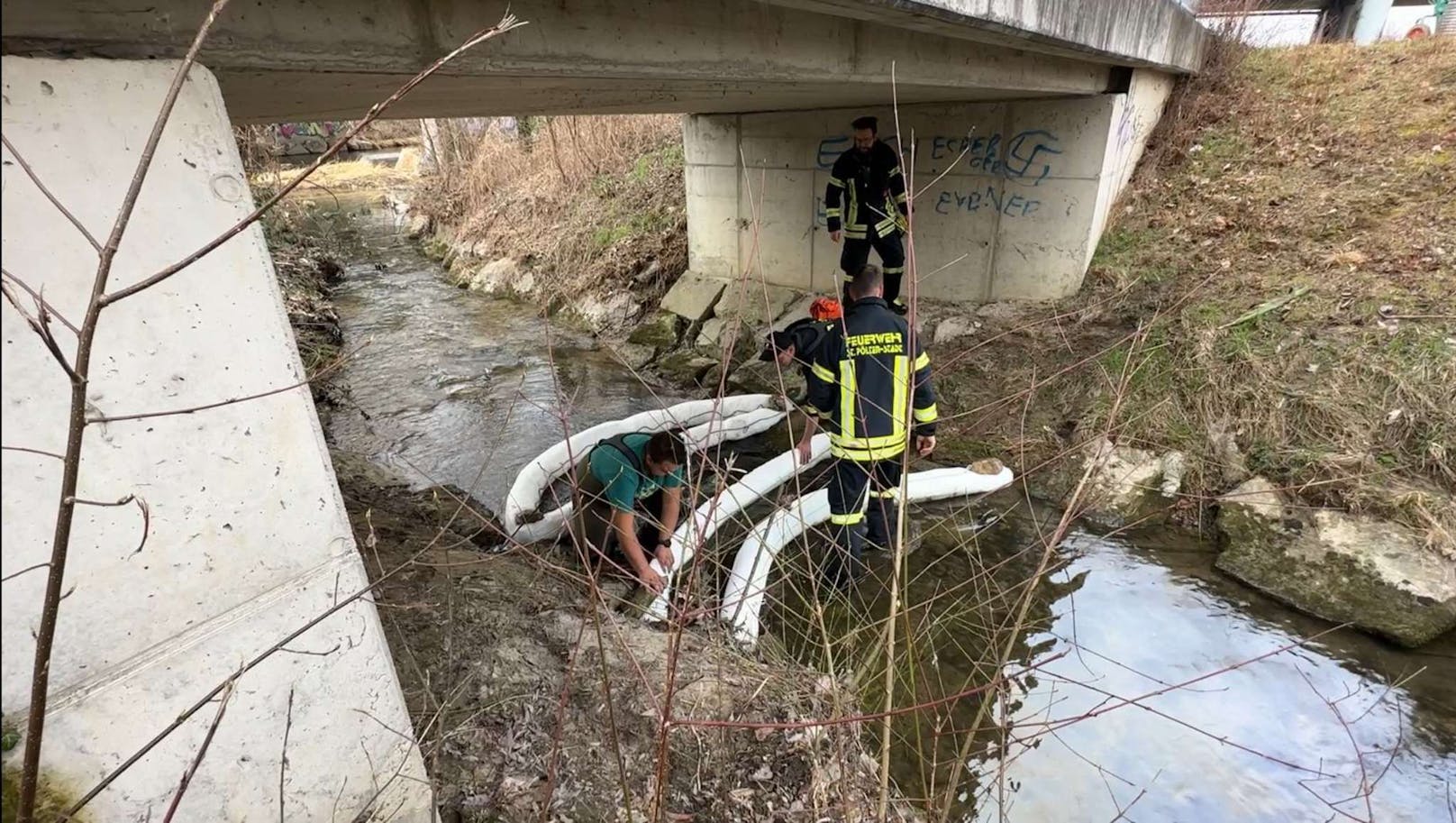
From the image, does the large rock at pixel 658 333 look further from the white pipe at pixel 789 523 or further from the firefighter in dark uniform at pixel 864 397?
the firefighter in dark uniform at pixel 864 397

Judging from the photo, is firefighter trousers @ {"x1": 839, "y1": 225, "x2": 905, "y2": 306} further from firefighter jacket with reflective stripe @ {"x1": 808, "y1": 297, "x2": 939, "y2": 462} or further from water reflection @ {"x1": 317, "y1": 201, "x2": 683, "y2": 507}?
firefighter jacket with reflective stripe @ {"x1": 808, "y1": 297, "x2": 939, "y2": 462}

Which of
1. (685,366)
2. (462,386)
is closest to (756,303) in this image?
(685,366)

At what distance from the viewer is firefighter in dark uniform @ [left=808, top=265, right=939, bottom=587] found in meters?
3.66

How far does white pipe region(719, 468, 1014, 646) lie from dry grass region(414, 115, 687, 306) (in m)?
5.68

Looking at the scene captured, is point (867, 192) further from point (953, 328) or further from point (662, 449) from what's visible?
point (662, 449)

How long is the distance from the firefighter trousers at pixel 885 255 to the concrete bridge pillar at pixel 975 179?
1.09ft

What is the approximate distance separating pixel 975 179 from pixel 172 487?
6654mm

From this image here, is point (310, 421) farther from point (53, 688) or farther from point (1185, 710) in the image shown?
point (1185, 710)

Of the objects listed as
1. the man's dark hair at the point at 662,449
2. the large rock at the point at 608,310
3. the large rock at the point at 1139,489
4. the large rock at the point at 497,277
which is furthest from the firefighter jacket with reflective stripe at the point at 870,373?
the large rock at the point at 497,277

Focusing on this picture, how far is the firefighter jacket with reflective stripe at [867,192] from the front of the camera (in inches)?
240

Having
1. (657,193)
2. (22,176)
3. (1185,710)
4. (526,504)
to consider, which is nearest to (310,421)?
(22,176)

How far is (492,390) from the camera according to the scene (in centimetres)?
736

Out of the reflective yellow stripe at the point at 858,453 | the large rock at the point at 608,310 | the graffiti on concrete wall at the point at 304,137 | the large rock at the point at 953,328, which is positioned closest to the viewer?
the reflective yellow stripe at the point at 858,453

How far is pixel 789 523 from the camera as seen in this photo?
4.14 meters
